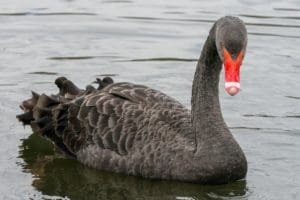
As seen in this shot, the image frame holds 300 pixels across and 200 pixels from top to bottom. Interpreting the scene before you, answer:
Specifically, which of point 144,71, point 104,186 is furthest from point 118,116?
point 144,71

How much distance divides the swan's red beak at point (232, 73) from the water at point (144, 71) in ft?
3.60

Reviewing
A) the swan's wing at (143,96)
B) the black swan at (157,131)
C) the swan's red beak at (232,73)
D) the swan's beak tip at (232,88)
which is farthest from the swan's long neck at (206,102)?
the swan's beak tip at (232,88)

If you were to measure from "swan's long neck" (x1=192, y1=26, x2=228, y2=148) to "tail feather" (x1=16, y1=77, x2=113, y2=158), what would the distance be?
101cm

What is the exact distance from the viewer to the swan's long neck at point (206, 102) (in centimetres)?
739

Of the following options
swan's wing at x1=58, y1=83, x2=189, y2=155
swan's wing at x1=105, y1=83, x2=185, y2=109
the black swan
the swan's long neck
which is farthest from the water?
swan's wing at x1=105, y1=83, x2=185, y2=109

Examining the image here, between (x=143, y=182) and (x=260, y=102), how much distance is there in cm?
227

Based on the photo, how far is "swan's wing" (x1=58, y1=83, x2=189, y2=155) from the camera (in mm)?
7566

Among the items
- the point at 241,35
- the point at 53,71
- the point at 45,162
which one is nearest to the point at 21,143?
the point at 45,162

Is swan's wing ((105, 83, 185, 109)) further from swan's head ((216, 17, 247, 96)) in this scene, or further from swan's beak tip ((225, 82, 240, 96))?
swan's beak tip ((225, 82, 240, 96))

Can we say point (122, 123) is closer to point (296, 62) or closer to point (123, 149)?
point (123, 149)

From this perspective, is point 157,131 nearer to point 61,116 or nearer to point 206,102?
point 206,102

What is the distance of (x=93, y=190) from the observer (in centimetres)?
739

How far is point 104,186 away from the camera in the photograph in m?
7.46

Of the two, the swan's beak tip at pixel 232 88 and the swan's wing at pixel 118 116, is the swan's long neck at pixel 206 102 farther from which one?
the swan's beak tip at pixel 232 88
